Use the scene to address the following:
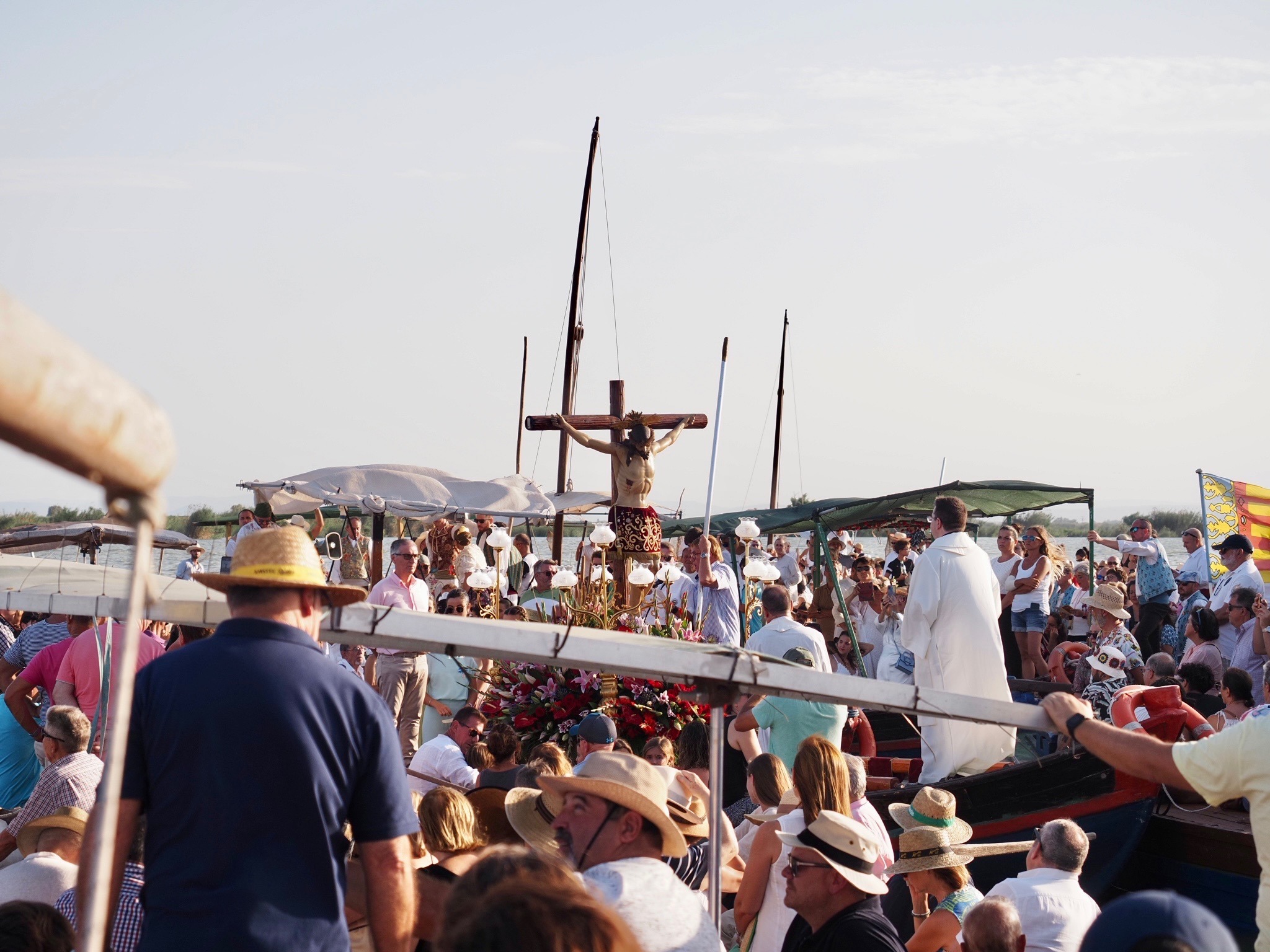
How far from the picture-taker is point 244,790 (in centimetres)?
294

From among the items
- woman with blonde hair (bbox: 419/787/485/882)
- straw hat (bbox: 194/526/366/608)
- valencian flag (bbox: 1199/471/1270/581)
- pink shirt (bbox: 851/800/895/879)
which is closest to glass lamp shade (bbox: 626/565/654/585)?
pink shirt (bbox: 851/800/895/879)

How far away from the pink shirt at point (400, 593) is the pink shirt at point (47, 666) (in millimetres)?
2552

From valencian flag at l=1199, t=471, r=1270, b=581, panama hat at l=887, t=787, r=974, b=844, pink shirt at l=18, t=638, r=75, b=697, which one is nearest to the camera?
panama hat at l=887, t=787, r=974, b=844

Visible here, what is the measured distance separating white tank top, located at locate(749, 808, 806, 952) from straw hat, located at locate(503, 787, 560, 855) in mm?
915

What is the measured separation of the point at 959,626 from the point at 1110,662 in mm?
2900

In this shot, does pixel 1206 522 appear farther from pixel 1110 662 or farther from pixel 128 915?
pixel 128 915

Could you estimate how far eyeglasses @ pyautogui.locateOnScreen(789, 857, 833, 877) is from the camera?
4191mm

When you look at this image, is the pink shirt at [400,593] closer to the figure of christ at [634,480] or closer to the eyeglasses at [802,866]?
the figure of christ at [634,480]

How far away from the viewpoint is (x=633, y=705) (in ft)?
26.6

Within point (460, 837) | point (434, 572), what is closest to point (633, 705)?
point (460, 837)

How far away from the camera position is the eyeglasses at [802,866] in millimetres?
4191

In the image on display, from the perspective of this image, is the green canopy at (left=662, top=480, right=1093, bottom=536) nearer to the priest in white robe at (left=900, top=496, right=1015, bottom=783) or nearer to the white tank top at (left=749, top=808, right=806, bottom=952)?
the priest in white robe at (left=900, top=496, right=1015, bottom=783)

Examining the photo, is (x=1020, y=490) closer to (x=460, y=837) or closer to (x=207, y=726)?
(x=460, y=837)

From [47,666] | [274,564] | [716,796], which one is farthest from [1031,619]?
[274,564]
